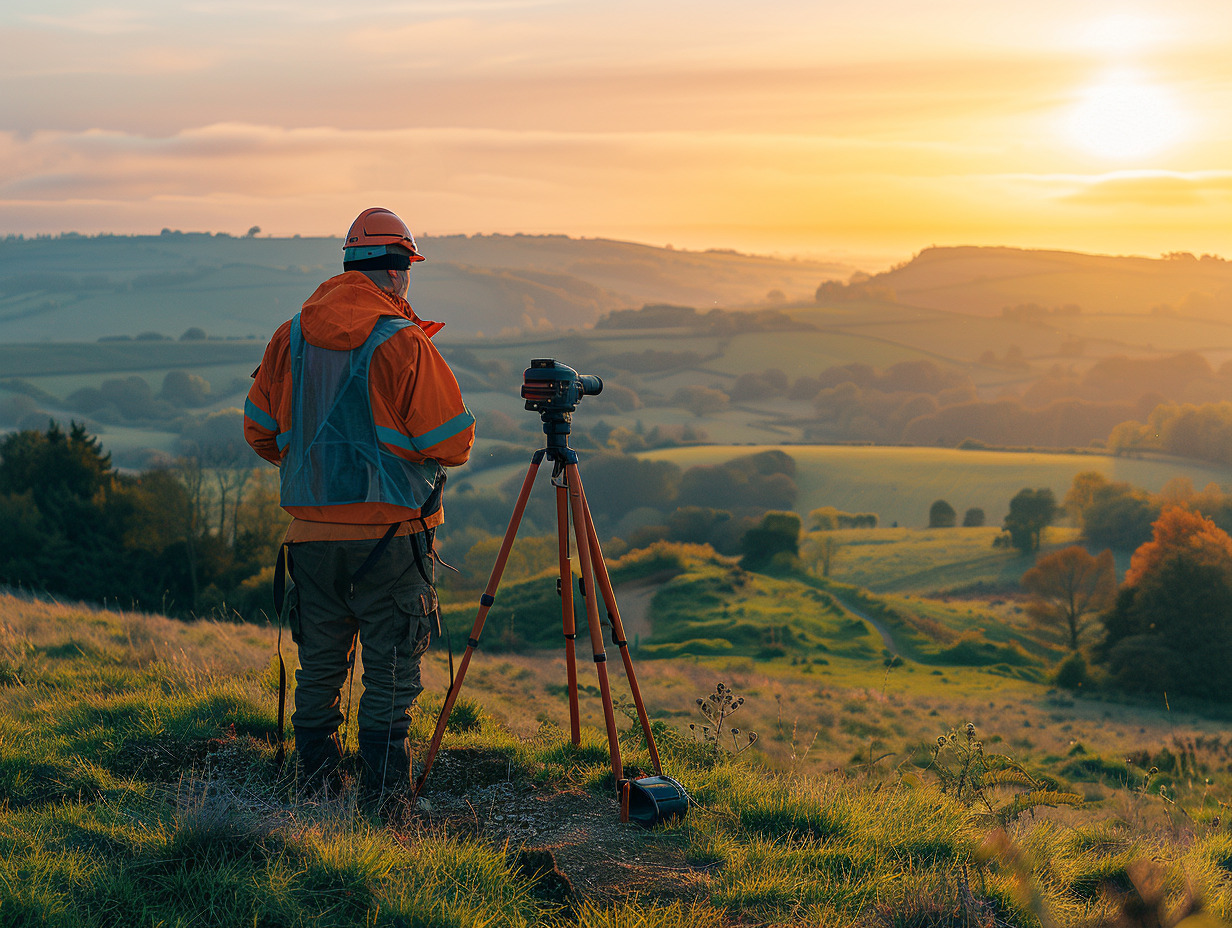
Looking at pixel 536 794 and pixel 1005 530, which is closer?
pixel 536 794

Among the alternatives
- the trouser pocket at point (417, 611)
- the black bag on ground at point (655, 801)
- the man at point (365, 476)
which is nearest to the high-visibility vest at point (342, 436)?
the man at point (365, 476)

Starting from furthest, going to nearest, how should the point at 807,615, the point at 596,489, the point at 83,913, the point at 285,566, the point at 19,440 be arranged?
the point at 596,489 → the point at 807,615 → the point at 19,440 → the point at 285,566 → the point at 83,913

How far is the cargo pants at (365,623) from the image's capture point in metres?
3.81

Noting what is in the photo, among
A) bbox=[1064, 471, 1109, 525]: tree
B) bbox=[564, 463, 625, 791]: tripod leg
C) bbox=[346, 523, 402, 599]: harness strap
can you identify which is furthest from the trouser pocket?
bbox=[1064, 471, 1109, 525]: tree

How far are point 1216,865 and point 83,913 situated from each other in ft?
14.9

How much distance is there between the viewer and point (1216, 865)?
3768mm

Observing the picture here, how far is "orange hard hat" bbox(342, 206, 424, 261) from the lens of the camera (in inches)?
156

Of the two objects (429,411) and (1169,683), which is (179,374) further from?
(429,411)

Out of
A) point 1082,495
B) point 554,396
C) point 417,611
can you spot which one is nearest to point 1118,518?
point 1082,495

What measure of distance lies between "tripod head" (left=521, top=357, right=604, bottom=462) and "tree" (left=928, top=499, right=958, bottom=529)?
374 ft

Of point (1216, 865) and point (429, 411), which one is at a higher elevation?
point (429, 411)

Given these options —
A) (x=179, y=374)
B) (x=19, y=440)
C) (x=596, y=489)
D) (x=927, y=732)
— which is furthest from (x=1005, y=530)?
(x=179, y=374)

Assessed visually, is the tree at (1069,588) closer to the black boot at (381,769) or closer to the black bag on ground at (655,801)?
the black bag on ground at (655,801)

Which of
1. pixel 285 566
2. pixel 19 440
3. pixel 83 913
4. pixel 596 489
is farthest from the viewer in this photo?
pixel 596 489
